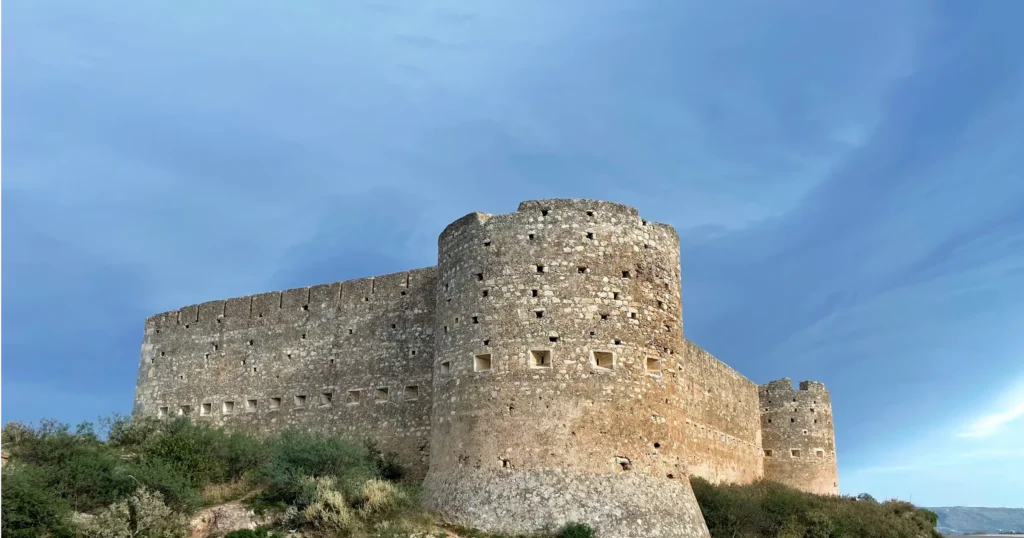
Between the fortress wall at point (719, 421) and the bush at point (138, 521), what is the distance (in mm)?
10936

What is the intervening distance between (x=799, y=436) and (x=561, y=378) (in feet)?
57.4

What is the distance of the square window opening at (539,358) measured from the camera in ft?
49.1

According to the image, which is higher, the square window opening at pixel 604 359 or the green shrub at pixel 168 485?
the square window opening at pixel 604 359

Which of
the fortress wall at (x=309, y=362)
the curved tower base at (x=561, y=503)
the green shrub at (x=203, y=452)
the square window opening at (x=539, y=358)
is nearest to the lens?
the curved tower base at (x=561, y=503)

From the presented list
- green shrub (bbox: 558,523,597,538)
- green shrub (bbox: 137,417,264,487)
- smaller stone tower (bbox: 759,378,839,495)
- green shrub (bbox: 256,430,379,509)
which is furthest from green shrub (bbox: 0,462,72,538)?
smaller stone tower (bbox: 759,378,839,495)

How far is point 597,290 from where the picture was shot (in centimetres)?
1540

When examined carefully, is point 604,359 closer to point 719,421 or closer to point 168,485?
point 168,485

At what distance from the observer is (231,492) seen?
16500 millimetres

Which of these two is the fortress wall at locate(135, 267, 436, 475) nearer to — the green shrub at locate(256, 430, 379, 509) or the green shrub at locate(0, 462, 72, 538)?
the green shrub at locate(256, 430, 379, 509)

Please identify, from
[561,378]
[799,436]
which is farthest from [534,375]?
[799,436]

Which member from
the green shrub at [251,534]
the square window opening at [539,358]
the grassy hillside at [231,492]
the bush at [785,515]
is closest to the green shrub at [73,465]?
the grassy hillside at [231,492]

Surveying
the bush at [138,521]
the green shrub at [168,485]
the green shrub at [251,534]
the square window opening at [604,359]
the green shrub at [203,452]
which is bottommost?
the green shrub at [251,534]

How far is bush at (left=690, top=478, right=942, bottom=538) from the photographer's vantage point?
17062mm

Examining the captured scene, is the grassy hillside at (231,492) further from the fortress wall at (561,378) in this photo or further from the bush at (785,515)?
the fortress wall at (561,378)
